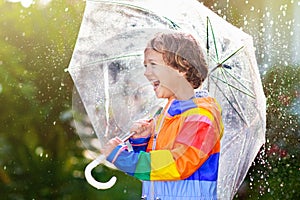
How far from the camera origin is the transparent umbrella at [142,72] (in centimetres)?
180

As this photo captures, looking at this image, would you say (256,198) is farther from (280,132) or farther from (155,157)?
(155,157)

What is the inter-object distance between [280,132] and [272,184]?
0.28m

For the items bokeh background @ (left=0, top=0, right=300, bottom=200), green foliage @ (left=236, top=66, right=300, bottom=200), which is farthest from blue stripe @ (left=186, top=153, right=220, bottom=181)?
green foliage @ (left=236, top=66, right=300, bottom=200)

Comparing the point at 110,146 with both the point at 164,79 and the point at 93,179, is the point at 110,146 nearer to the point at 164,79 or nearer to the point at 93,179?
the point at 93,179

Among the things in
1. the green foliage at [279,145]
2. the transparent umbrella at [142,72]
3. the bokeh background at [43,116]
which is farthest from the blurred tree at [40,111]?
the transparent umbrella at [142,72]

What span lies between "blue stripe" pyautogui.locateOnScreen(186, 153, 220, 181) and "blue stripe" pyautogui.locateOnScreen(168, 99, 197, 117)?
13 cm

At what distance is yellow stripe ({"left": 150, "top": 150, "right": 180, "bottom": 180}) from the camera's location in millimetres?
1688

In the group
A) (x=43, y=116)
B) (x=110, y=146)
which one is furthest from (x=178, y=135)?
(x=43, y=116)

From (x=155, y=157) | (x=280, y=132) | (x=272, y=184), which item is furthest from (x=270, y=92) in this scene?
(x=155, y=157)

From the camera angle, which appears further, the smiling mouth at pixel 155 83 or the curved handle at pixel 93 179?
the smiling mouth at pixel 155 83

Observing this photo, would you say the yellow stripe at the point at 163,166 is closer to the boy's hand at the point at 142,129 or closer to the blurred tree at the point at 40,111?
→ the boy's hand at the point at 142,129

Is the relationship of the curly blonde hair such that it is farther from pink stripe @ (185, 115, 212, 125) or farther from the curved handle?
the curved handle

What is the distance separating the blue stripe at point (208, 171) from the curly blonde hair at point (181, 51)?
209 mm

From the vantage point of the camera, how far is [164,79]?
1731 mm
